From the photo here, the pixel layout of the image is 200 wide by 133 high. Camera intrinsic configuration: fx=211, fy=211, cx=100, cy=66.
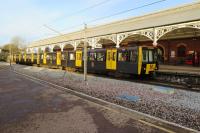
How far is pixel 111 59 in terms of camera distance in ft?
65.4

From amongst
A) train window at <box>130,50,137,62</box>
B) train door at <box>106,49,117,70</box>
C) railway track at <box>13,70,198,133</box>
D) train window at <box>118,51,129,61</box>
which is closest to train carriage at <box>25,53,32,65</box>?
train door at <box>106,49,117,70</box>

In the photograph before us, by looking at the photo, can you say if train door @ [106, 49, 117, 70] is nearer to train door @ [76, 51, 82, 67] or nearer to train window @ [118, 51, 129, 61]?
train window @ [118, 51, 129, 61]

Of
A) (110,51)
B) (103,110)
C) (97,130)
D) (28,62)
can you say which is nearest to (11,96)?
(103,110)

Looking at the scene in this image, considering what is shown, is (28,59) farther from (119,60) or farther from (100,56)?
(119,60)

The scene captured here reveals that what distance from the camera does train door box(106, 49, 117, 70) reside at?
19469 mm

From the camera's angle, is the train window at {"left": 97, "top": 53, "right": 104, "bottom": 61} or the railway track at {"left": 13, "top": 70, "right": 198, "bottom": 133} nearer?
the railway track at {"left": 13, "top": 70, "right": 198, "bottom": 133}

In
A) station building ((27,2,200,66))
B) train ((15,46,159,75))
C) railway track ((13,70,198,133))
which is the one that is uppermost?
station building ((27,2,200,66))

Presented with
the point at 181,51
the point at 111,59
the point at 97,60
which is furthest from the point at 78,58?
the point at 181,51

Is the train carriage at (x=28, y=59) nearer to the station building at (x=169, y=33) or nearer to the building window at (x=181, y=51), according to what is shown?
the station building at (x=169, y=33)

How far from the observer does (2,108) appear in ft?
27.1

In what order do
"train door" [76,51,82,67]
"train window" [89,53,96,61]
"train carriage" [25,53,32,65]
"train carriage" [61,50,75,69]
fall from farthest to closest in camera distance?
"train carriage" [25,53,32,65] → "train carriage" [61,50,75,69] → "train door" [76,51,82,67] → "train window" [89,53,96,61]

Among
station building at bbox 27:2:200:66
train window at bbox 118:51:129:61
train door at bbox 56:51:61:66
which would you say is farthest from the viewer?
train door at bbox 56:51:61:66

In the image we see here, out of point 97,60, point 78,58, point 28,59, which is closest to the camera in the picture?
point 97,60

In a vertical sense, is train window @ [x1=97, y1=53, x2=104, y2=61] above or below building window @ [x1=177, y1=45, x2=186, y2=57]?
below
